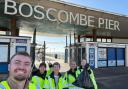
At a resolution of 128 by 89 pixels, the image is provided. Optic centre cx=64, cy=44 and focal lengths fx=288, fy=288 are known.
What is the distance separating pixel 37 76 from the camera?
21.4ft

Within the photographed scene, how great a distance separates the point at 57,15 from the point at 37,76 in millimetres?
18830

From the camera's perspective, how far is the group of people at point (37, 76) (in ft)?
7.90

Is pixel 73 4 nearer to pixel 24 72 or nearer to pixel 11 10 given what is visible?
pixel 11 10

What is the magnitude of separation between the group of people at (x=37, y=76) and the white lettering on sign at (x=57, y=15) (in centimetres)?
1502

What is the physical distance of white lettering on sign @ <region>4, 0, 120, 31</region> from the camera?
21703mm

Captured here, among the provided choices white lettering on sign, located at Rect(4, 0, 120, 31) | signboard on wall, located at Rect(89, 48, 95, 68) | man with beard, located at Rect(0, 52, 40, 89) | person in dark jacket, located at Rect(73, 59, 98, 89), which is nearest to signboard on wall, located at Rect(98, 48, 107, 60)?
signboard on wall, located at Rect(89, 48, 95, 68)

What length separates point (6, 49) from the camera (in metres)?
21.5

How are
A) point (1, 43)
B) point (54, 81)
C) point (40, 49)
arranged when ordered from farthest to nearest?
point (40, 49)
point (1, 43)
point (54, 81)

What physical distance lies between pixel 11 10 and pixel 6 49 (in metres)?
2.99

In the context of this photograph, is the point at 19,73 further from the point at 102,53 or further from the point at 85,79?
the point at 102,53

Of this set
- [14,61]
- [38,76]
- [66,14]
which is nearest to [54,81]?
[38,76]

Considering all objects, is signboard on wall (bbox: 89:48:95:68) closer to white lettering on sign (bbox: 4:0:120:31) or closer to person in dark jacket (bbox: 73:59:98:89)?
white lettering on sign (bbox: 4:0:120:31)

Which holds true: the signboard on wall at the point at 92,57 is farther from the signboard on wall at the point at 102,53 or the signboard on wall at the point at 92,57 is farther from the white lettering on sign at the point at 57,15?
the white lettering on sign at the point at 57,15

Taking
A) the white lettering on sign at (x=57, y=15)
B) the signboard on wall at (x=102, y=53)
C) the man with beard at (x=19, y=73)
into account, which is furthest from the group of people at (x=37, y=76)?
the signboard on wall at (x=102, y=53)
